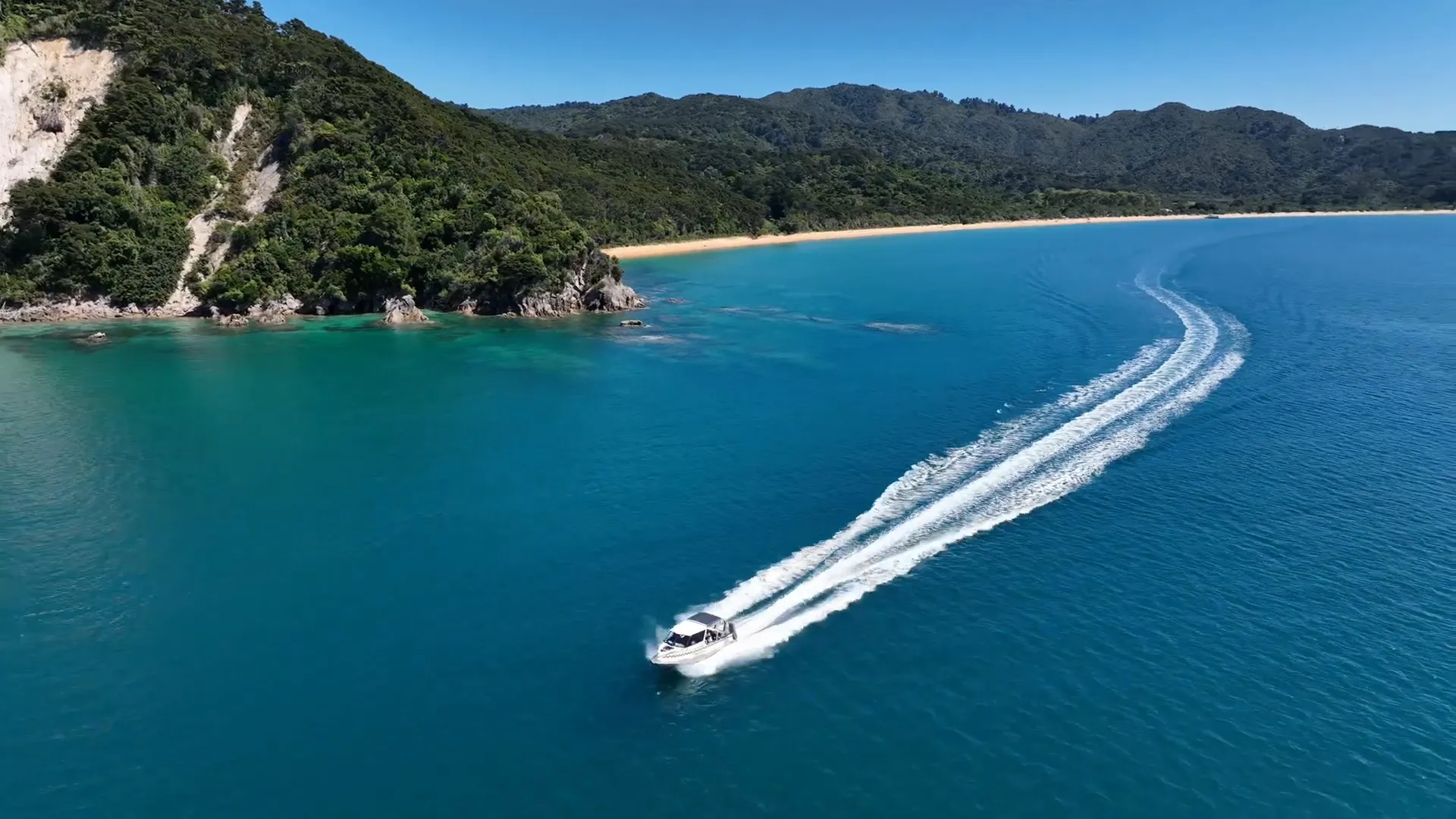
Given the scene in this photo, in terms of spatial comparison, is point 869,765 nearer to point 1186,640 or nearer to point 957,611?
point 957,611

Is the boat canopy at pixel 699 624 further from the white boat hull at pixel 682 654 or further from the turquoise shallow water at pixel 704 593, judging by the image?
the turquoise shallow water at pixel 704 593

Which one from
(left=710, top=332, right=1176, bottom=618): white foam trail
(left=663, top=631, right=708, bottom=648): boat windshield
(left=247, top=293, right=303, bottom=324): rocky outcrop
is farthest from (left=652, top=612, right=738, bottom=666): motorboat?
(left=247, top=293, right=303, bottom=324): rocky outcrop

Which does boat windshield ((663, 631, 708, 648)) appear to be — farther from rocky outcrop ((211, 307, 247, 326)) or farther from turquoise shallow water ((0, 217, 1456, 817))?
rocky outcrop ((211, 307, 247, 326))

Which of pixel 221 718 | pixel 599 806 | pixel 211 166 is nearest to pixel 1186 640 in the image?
pixel 599 806

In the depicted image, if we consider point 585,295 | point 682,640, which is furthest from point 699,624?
point 585,295

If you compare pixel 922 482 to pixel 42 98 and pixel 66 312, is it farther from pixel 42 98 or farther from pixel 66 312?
pixel 42 98

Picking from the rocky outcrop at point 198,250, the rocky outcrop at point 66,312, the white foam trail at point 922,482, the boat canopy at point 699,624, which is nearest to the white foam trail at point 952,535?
the boat canopy at point 699,624
